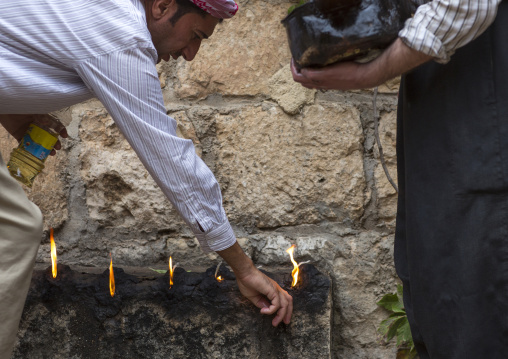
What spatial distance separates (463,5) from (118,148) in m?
1.31

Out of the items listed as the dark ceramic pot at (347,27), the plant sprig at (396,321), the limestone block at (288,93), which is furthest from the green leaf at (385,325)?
the dark ceramic pot at (347,27)

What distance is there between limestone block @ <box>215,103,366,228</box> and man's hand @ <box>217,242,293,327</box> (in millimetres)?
367

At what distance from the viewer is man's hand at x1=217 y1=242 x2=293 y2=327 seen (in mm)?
1569

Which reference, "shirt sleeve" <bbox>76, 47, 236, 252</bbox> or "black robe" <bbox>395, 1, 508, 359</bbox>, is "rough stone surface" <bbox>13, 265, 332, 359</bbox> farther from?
"black robe" <bbox>395, 1, 508, 359</bbox>

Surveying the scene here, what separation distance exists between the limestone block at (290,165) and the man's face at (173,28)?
365 millimetres

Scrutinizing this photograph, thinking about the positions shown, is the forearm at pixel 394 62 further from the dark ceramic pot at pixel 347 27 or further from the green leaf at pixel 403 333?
the green leaf at pixel 403 333

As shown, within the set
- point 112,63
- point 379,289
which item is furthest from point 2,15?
point 379,289

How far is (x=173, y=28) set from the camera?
164 cm

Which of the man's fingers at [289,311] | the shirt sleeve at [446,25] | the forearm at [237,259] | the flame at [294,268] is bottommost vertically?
the man's fingers at [289,311]

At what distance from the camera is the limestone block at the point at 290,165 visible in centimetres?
193

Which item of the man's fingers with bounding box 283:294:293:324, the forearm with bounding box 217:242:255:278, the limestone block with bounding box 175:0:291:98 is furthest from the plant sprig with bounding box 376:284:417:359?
the limestone block with bounding box 175:0:291:98

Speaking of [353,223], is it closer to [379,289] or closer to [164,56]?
[379,289]

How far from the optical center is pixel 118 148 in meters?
2.05

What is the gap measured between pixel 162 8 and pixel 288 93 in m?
0.53
